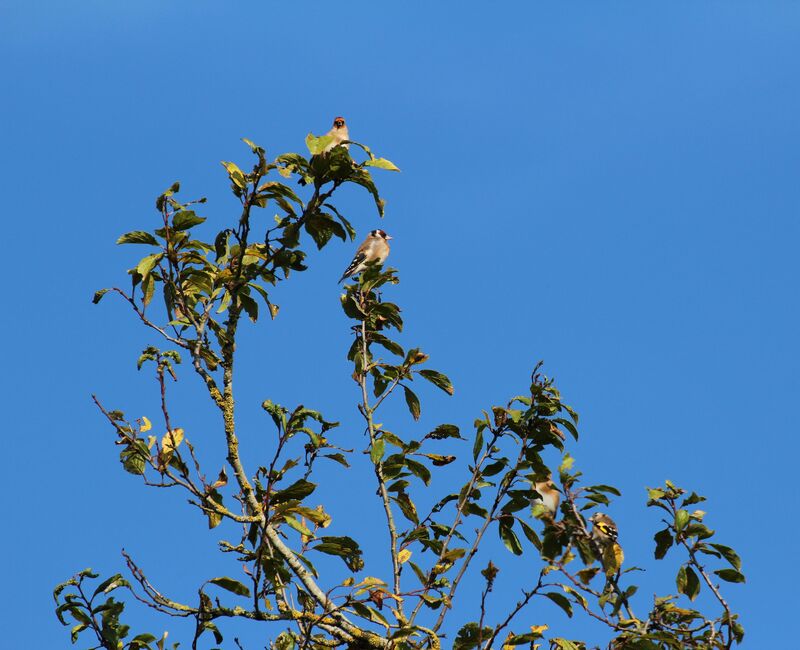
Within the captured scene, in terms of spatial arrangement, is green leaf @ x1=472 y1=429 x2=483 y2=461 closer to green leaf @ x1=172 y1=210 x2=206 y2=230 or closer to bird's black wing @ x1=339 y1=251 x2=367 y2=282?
green leaf @ x1=172 y1=210 x2=206 y2=230

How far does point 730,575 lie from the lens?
18.6 ft

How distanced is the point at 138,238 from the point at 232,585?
6.33 ft

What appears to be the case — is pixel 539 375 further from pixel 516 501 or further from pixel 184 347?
pixel 184 347

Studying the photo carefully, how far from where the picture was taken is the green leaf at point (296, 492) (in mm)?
5328

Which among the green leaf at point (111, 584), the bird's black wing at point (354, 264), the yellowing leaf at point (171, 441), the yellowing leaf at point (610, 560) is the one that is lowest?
the green leaf at point (111, 584)

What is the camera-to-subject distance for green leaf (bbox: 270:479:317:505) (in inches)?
210

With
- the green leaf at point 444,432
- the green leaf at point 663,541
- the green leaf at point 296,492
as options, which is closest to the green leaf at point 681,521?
the green leaf at point 663,541

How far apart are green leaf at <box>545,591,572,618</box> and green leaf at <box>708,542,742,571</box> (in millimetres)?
918

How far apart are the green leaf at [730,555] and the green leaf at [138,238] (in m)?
3.48

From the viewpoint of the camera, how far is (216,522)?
5371 millimetres

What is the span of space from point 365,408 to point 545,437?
1056 mm

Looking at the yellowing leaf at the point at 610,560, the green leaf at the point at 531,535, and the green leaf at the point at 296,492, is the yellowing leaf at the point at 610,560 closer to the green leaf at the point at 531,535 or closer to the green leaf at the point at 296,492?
the green leaf at the point at 531,535

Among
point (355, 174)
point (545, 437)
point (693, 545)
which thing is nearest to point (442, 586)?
point (545, 437)

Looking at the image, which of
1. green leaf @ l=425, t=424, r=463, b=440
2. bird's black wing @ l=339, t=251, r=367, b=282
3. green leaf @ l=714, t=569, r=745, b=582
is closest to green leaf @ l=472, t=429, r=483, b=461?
green leaf @ l=425, t=424, r=463, b=440
